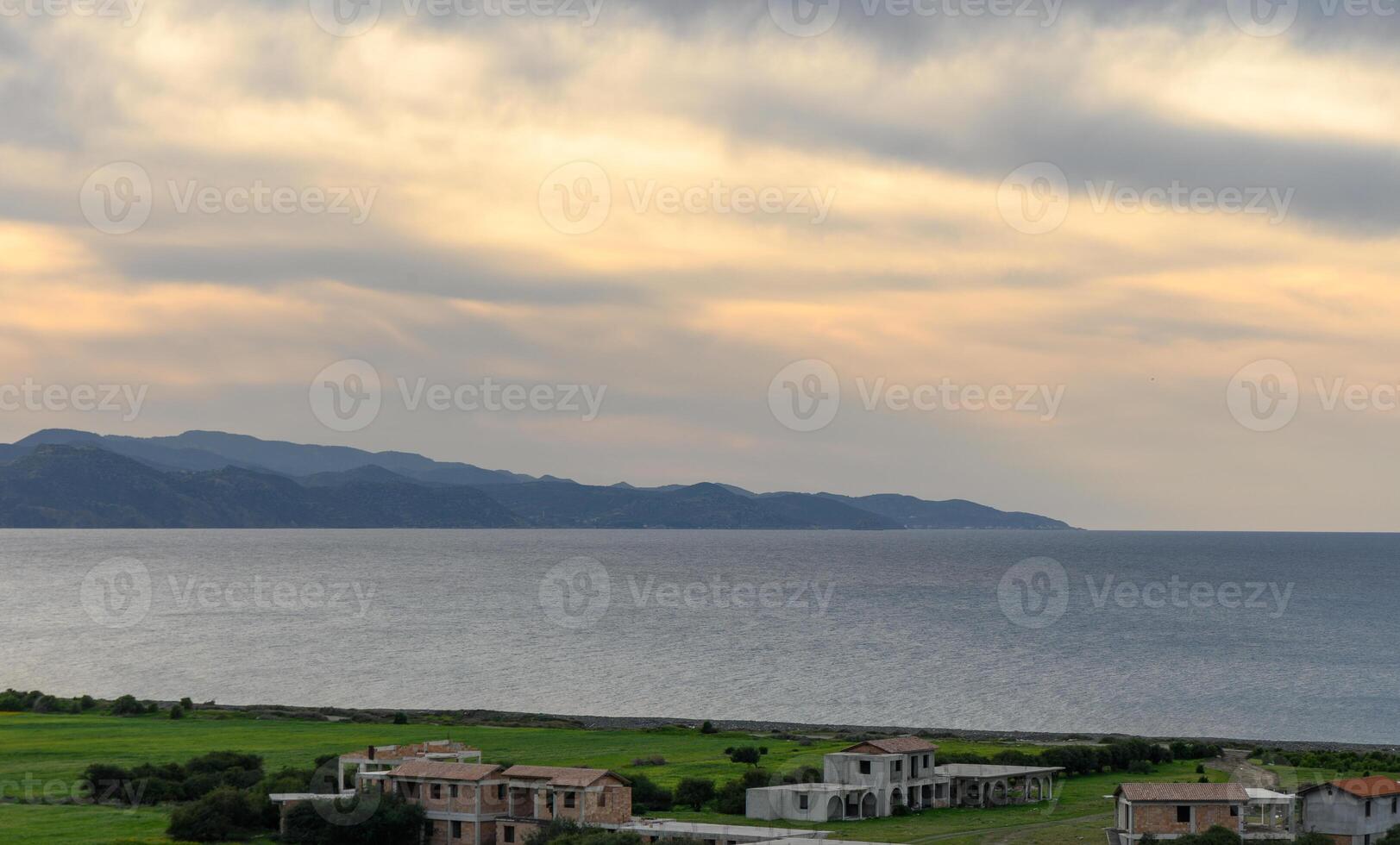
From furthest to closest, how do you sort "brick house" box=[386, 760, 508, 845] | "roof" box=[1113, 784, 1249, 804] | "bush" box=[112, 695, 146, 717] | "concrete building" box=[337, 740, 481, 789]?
"bush" box=[112, 695, 146, 717] → "concrete building" box=[337, 740, 481, 789] → "brick house" box=[386, 760, 508, 845] → "roof" box=[1113, 784, 1249, 804]

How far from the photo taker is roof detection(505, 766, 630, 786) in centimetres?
5491

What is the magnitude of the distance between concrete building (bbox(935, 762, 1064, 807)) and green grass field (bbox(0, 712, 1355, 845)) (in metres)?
1.22

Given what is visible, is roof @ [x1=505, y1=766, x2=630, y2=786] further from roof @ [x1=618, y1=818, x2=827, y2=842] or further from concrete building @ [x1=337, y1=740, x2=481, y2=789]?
concrete building @ [x1=337, y1=740, x2=481, y2=789]

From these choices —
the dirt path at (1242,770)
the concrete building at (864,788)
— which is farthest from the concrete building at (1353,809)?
the concrete building at (864,788)

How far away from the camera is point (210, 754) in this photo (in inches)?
2813

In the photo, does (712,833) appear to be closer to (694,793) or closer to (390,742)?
(694,793)

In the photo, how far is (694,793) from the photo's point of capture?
63906mm

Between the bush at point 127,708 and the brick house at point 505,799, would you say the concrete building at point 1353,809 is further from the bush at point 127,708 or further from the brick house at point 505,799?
the bush at point 127,708

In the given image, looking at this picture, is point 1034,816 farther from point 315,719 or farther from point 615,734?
point 315,719

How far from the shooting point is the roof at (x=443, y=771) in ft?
183

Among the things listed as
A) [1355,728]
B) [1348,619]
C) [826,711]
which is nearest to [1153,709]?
[1355,728]

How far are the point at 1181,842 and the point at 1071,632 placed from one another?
457 feet

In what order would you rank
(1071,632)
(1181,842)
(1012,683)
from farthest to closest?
→ (1071,632) < (1012,683) < (1181,842)

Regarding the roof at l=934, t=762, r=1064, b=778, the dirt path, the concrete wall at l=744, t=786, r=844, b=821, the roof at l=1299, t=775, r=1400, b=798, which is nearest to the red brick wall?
the concrete wall at l=744, t=786, r=844, b=821
